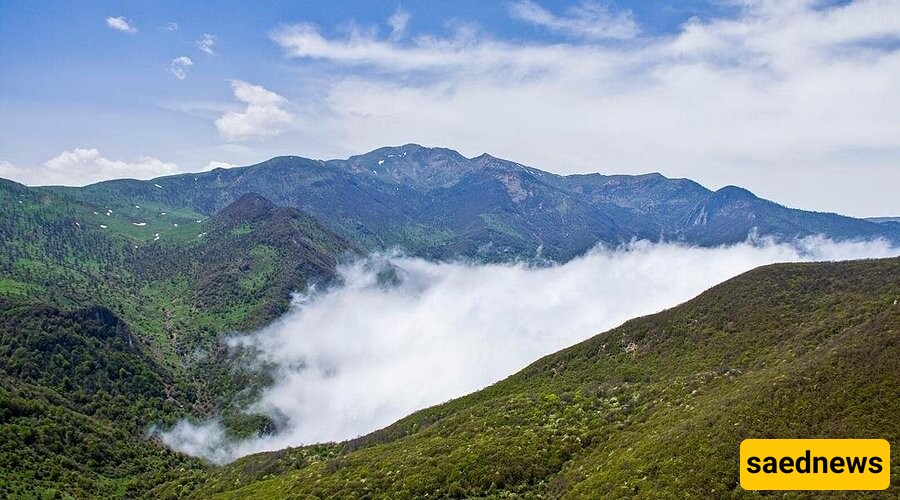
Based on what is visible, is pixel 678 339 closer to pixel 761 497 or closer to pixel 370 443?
pixel 761 497

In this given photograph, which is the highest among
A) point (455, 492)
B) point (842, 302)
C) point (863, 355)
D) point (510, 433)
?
point (842, 302)

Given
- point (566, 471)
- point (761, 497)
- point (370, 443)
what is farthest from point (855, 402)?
point (370, 443)

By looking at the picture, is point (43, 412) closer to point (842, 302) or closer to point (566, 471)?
point (566, 471)

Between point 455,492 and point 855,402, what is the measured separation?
53.9m

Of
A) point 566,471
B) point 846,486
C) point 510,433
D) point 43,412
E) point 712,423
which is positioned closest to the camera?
point 846,486

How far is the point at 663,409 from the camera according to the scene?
87812 mm

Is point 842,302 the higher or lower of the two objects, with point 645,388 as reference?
higher

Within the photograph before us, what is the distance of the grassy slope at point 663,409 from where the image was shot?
6366 centimetres

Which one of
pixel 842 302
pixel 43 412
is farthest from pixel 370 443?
pixel 43 412

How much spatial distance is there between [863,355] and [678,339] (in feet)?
162

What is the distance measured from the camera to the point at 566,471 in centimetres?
7888

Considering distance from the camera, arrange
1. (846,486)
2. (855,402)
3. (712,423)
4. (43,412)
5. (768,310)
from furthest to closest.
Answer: (43,412)
(768,310)
(712,423)
(855,402)
(846,486)

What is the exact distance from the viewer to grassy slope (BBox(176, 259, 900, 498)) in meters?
63.7

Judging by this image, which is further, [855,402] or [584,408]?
[584,408]
